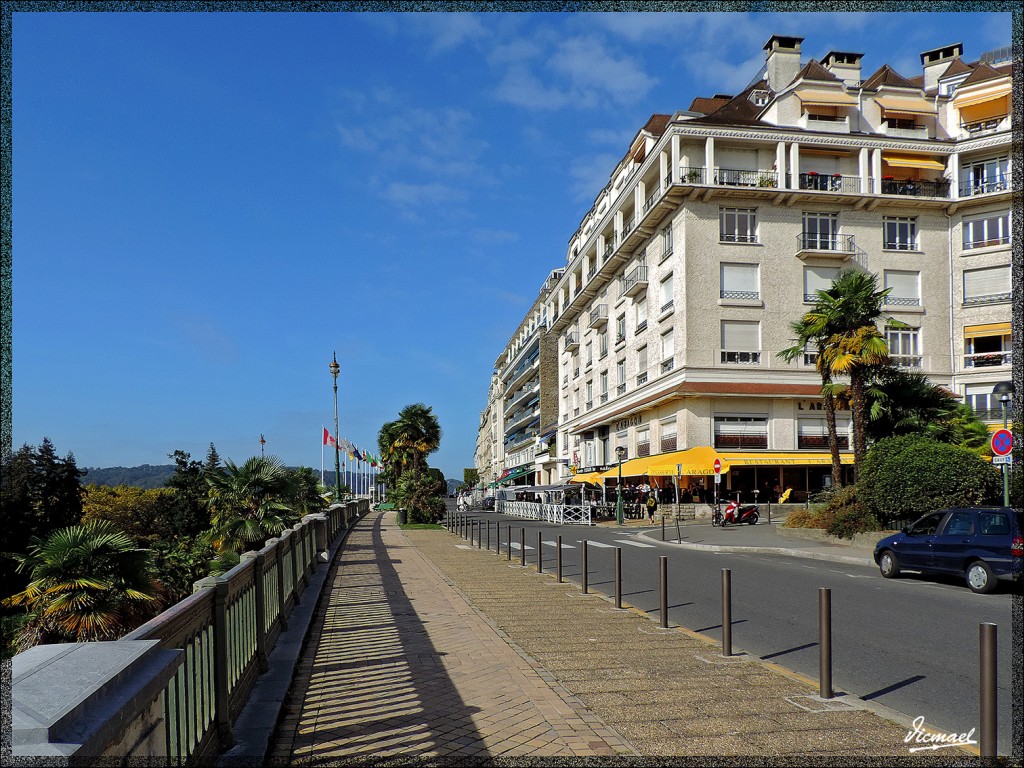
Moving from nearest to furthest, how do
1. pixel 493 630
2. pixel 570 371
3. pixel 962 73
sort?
1. pixel 493 630
2. pixel 962 73
3. pixel 570 371

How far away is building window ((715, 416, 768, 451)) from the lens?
42.8 m

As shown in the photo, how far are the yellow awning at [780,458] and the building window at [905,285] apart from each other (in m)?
10.5

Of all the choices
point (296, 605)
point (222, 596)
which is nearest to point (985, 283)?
point (296, 605)

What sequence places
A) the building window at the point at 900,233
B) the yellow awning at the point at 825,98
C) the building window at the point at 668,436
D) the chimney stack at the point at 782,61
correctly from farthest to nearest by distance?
1. the chimney stack at the point at 782,61
2. the building window at the point at 900,233
3. the yellow awning at the point at 825,98
4. the building window at the point at 668,436

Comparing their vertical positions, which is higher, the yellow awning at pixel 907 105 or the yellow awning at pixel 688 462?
the yellow awning at pixel 907 105

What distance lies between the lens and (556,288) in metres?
74.9

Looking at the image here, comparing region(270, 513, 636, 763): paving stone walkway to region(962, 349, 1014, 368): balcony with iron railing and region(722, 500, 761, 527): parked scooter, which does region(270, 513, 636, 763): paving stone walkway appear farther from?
region(962, 349, 1014, 368): balcony with iron railing

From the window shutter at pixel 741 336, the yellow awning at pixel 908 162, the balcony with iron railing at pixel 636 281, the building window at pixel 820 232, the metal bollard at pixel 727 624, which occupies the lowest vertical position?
the metal bollard at pixel 727 624

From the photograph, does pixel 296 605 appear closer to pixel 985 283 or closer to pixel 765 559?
pixel 765 559

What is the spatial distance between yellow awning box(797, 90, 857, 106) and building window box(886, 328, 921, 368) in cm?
1313

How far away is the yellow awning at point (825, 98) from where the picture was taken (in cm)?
4522

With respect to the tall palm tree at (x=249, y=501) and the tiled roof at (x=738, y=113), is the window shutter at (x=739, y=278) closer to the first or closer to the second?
the tiled roof at (x=738, y=113)

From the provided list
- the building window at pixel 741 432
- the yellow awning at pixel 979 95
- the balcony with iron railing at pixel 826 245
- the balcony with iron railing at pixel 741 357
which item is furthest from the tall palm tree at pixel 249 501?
the yellow awning at pixel 979 95

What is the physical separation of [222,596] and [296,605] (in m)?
5.94
